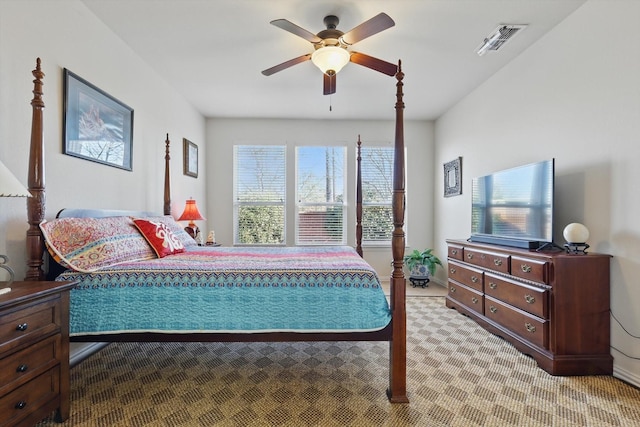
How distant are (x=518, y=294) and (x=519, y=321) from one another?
0.69ft

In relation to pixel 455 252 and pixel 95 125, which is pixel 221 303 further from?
pixel 455 252

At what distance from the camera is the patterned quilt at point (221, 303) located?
1.80m

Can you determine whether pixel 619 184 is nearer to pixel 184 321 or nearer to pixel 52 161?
pixel 184 321

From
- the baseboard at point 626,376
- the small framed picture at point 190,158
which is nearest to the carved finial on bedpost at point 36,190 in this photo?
the small framed picture at point 190,158

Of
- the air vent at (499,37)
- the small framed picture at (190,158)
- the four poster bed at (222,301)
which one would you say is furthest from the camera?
the small framed picture at (190,158)

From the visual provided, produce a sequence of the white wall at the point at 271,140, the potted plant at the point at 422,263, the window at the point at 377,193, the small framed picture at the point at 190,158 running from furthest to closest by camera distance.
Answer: the window at the point at 377,193 < the white wall at the point at 271,140 < the potted plant at the point at 422,263 < the small framed picture at the point at 190,158

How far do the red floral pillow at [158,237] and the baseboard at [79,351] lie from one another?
874 millimetres

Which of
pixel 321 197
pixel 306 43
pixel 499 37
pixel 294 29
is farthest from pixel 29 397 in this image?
pixel 321 197

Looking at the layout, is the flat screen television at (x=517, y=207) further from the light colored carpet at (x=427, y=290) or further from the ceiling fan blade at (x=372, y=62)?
the ceiling fan blade at (x=372, y=62)

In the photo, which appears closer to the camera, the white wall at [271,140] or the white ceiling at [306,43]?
the white ceiling at [306,43]

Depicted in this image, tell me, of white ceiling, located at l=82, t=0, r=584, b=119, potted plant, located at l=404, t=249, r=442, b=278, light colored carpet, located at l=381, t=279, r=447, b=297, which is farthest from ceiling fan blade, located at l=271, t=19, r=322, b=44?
potted plant, located at l=404, t=249, r=442, b=278

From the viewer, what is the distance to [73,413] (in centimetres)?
171

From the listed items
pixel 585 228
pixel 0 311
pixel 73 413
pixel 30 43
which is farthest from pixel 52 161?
pixel 585 228

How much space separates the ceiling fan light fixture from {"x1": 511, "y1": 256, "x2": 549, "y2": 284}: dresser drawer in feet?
6.88
